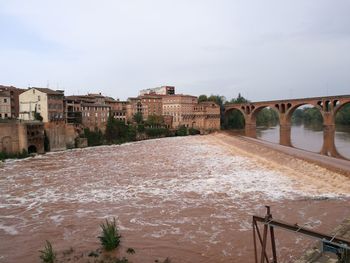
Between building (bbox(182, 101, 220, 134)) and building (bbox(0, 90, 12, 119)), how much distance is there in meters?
35.2

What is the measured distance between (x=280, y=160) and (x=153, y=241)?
19.3 m

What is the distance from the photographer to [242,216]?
14.0m

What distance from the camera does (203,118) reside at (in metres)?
72.1

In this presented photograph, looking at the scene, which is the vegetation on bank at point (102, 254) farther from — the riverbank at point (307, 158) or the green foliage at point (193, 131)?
the green foliage at point (193, 131)

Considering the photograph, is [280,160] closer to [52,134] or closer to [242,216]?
[242,216]

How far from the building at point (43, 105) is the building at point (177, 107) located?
3056 centimetres

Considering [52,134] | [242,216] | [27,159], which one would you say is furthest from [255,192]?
[52,134]

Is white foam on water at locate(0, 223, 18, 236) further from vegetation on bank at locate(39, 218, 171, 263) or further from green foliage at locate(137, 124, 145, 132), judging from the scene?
green foliage at locate(137, 124, 145, 132)

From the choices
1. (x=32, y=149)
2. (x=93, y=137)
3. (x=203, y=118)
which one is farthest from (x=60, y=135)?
(x=203, y=118)

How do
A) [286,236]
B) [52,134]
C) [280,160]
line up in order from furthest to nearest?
1. [52,134]
2. [280,160]
3. [286,236]

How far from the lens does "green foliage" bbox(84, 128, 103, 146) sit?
1769 inches

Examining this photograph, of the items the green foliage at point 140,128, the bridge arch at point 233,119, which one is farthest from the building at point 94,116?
the bridge arch at point 233,119

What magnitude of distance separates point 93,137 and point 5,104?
12.9 meters

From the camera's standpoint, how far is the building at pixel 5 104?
146ft
